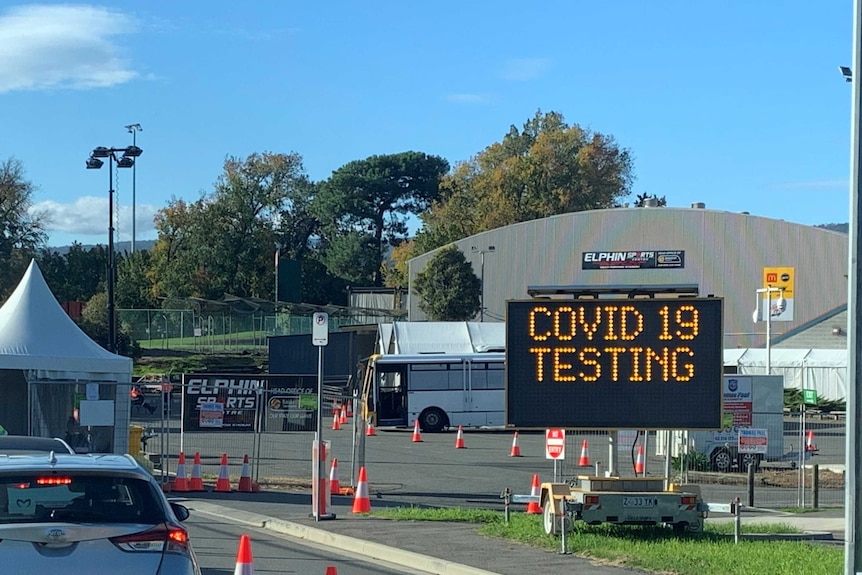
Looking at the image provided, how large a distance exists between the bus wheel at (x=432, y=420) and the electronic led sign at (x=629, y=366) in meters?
29.4

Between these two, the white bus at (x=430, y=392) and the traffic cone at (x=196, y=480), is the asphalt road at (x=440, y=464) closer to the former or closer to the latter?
the traffic cone at (x=196, y=480)

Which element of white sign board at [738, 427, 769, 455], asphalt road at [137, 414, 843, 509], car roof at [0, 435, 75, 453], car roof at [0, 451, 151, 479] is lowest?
asphalt road at [137, 414, 843, 509]

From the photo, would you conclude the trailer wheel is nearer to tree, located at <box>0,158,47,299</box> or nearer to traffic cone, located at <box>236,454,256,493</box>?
traffic cone, located at <box>236,454,256,493</box>

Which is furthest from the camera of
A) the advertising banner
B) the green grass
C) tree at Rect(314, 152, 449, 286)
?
tree at Rect(314, 152, 449, 286)

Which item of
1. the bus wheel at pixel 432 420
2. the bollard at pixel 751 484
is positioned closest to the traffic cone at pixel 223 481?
the bollard at pixel 751 484

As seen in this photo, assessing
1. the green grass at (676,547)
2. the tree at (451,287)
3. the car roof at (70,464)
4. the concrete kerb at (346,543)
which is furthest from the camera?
the tree at (451,287)

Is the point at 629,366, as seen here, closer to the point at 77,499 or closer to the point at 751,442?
the point at 751,442

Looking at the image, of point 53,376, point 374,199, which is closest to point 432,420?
point 53,376

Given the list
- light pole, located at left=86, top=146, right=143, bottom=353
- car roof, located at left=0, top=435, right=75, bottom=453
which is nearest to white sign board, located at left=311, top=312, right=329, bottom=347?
car roof, located at left=0, top=435, right=75, bottom=453

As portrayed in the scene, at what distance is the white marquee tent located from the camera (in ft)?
71.8

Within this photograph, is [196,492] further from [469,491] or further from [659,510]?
[659,510]

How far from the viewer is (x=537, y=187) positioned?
96500 millimetres

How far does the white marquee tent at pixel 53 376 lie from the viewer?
2189 cm

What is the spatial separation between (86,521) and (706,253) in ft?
213
